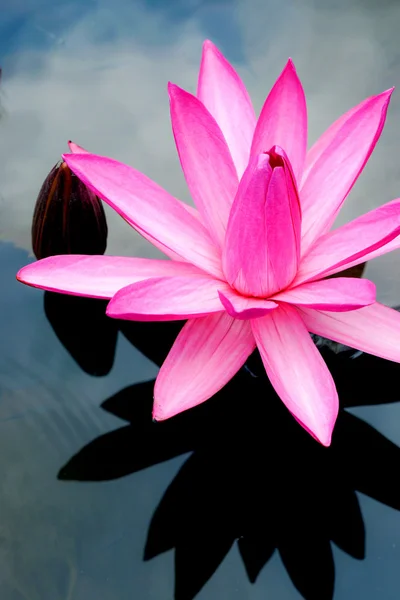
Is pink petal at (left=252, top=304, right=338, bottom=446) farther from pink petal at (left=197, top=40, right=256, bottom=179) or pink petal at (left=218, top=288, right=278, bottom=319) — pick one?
pink petal at (left=197, top=40, right=256, bottom=179)

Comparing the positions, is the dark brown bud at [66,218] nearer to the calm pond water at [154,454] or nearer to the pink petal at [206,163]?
the calm pond water at [154,454]

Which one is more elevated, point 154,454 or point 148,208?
point 148,208

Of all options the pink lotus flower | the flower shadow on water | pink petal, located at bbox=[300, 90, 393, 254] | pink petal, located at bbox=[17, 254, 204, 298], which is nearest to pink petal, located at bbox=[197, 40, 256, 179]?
the pink lotus flower

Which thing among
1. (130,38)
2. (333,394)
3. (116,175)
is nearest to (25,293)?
(116,175)

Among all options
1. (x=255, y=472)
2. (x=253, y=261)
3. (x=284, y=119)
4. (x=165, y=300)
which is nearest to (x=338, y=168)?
(x=284, y=119)

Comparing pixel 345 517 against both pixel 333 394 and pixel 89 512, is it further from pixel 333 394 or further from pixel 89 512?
pixel 89 512

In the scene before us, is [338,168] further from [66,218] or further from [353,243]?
[66,218]

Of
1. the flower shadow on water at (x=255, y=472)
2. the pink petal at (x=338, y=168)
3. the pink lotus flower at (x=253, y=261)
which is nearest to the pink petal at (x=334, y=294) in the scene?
the pink lotus flower at (x=253, y=261)
